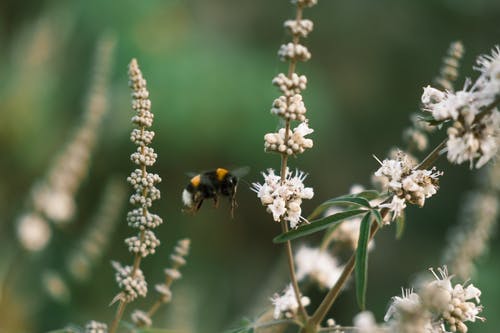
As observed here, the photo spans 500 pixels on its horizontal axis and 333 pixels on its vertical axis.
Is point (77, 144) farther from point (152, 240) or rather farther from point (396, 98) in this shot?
point (396, 98)

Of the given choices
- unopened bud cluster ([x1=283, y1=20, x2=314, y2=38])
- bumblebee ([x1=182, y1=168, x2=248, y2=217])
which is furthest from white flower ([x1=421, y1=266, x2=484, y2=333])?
bumblebee ([x1=182, y1=168, x2=248, y2=217])

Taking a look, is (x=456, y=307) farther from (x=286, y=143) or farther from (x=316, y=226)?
(x=286, y=143)

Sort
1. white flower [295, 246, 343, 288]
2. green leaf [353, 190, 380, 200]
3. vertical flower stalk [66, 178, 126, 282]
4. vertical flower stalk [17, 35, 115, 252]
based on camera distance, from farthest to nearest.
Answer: vertical flower stalk [17, 35, 115, 252], vertical flower stalk [66, 178, 126, 282], white flower [295, 246, 343, 288], green leaf [353, 190, 380, 200]

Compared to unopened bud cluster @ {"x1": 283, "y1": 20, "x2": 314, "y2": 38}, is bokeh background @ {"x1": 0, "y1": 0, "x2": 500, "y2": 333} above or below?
above

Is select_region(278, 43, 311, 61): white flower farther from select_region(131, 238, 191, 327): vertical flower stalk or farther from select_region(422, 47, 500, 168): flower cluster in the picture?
select_region(131, 238, 191, 327): vertical flower stalk

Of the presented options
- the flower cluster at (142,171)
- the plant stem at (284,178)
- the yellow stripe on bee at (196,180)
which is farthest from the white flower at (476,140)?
the yellow stripe on bee at (196,180)

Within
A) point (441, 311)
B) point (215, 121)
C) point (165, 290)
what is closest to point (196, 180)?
point (165, 290)

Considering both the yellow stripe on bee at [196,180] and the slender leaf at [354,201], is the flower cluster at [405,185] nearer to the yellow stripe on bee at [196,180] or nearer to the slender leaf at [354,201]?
the slender leaf at [354,201]
